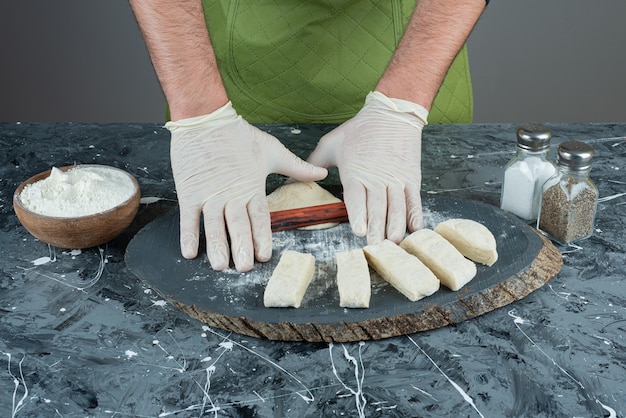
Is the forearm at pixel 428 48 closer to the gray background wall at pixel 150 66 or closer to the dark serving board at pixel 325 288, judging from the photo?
the dark serving board at pixel 325 288

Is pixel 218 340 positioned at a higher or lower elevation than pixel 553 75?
higher

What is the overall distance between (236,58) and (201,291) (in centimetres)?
94

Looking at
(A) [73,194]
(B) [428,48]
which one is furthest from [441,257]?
(A) [73,194]

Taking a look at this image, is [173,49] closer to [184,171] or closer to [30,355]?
[184,171]

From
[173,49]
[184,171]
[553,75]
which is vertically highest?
[173,49]

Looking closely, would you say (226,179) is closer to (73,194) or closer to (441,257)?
(73,194)

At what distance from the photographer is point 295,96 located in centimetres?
226

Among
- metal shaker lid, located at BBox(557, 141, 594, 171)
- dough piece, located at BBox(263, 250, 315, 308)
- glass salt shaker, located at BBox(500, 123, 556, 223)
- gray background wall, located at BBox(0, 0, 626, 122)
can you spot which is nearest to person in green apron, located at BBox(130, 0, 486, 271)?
dough piece, located at BBox(263, 250, 315, 308)

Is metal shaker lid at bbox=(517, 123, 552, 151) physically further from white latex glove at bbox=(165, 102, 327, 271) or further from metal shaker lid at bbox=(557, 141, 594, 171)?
white latex glove at bbox=(165, 102, 327, 271)

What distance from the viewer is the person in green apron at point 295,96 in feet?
5.65

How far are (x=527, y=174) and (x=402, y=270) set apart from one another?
488mm

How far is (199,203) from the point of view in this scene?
1722mm

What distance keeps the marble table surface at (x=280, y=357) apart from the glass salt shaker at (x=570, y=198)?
0.12 feet

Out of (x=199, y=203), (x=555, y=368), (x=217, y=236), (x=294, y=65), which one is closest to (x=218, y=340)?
(x=217, y=236)
